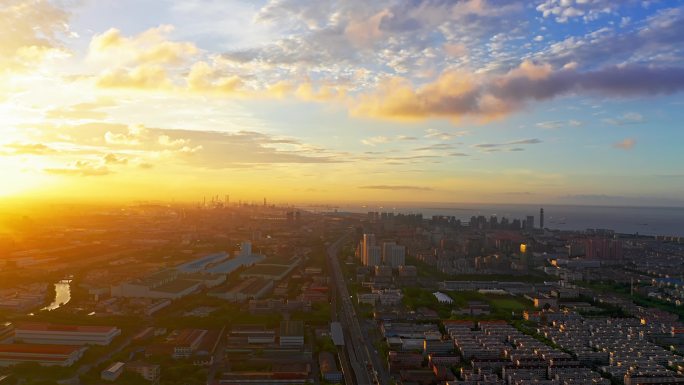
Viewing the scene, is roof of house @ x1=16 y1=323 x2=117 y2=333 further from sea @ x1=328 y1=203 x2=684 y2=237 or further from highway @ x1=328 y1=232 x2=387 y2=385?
sea @ x1=328 y1=203 x2=684 y2=237

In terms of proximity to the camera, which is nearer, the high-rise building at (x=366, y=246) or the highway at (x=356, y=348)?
the highway at (x=356, y=348)

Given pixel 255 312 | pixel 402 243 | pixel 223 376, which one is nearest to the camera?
pixel 223 376

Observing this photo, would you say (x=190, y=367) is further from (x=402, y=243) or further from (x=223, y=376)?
(x=402, y=243)

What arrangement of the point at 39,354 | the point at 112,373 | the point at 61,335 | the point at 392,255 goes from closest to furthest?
the point at 112,373 < the point at 39,354 < the point at 61,335 < the point at 392,255

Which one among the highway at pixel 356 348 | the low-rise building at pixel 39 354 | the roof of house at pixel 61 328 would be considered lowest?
the highway at pixel 356 348

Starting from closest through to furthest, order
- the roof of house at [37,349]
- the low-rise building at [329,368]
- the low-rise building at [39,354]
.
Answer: the low-rise building at [329,368]
the low-rise building at [39,354]
the roof of house at [37,349]

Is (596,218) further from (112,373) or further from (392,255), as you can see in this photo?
(112,373)

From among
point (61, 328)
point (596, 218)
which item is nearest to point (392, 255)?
point (61, 328)

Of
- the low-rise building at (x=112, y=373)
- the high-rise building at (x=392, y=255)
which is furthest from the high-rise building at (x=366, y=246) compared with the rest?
the low-rise building at (x=112, y=373)

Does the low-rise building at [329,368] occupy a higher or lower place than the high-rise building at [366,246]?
lower

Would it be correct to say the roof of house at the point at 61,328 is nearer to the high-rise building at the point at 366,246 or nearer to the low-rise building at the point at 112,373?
the low-rise building at the point at 112,373

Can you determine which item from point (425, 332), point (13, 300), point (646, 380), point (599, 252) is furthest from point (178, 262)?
point (599, 252)
